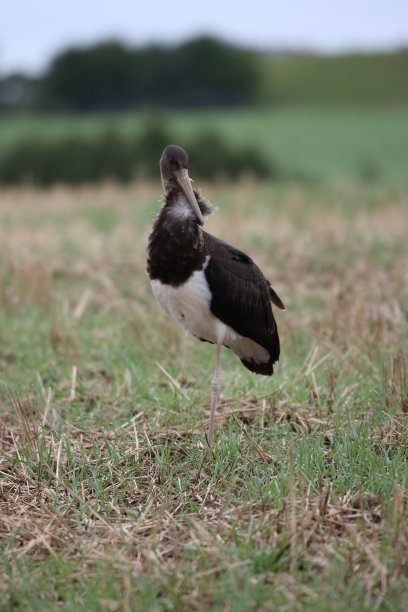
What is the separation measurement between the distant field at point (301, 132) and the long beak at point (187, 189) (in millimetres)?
22353

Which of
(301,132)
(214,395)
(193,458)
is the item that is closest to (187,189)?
(214,395)

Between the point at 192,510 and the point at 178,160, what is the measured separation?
2121mm

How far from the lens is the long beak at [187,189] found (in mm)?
4316

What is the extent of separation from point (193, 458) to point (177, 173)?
1.81 m

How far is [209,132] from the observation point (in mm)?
29297

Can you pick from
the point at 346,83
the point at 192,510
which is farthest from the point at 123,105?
the point at 192,510

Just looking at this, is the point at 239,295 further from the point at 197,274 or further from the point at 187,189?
the point at 187,189

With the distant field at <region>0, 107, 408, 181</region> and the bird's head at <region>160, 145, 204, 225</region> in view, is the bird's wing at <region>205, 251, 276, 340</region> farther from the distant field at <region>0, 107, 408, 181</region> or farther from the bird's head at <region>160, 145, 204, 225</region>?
the distant field at <region>0, 107, 408, 181</region>

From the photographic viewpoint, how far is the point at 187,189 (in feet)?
14.3

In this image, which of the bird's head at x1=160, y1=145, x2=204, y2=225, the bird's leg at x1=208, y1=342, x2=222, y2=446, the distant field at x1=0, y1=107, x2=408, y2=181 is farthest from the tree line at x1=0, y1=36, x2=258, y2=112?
the bird's leg at x1=208, y1=342, x2=222, y2=446

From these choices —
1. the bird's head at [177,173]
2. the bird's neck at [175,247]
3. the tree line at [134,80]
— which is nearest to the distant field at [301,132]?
the tree line at [134,80]

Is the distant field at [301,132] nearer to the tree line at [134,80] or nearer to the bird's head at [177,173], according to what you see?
the tree line at [134,80]

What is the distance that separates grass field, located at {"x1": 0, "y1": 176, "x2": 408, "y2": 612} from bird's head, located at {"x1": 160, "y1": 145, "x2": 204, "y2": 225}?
1.54 meters

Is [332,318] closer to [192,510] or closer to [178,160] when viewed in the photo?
[178,160]
